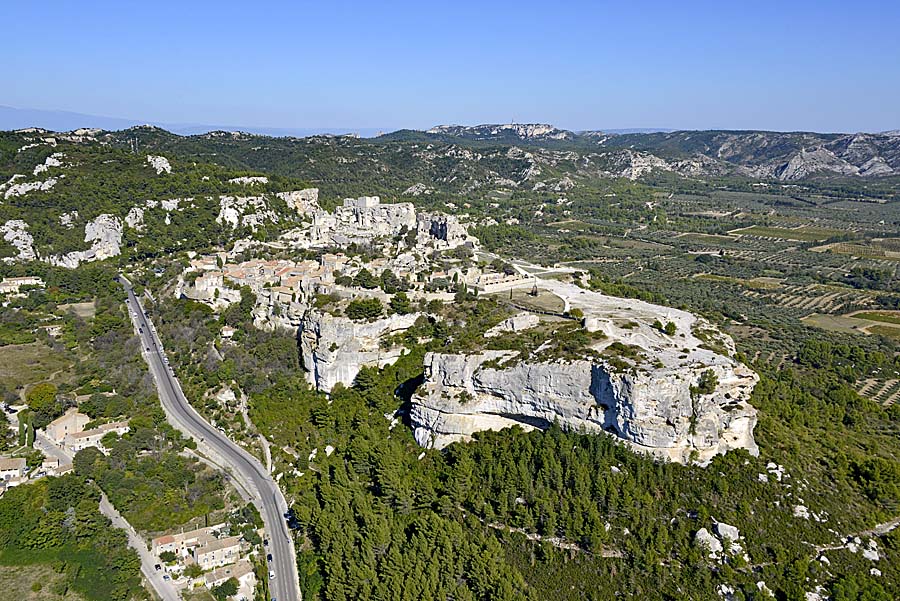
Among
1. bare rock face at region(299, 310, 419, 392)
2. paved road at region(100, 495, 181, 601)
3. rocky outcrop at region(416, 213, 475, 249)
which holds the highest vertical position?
rocky outcrop at region(416, 213, 475, 249)

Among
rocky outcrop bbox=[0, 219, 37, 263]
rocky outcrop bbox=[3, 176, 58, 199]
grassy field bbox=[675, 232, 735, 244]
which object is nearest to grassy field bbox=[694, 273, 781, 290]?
grassy field bbox=[675, 232, 735, 244]

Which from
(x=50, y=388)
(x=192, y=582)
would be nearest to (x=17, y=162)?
(x=50, y=388)

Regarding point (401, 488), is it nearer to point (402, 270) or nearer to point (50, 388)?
point (402, 270)

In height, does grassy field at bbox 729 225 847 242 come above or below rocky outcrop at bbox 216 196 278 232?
below

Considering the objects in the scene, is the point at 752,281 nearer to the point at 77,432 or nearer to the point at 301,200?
the point at 301,200

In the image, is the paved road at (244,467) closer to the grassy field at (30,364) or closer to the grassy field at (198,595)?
the grassy field at (198,595)

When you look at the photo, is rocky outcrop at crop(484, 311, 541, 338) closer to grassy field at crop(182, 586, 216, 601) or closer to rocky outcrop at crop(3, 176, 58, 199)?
grassy field at crop(182, 586, 216, 601)

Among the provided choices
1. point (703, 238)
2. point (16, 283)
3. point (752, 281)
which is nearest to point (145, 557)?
point (16, 283)

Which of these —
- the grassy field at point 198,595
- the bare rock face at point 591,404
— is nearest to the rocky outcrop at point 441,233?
the bare rock face at point 591,404
